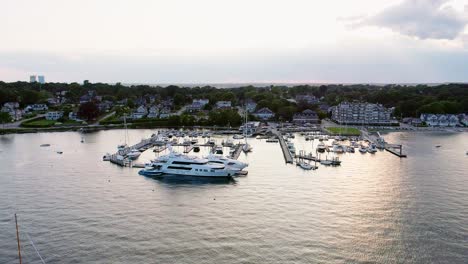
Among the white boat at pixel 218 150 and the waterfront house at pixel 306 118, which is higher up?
the waterfront house at pixel 306 118

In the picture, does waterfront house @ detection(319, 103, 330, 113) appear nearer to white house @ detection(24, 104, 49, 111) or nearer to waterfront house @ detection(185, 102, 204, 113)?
waterfront house @ detection(185, 102, 204, 113)

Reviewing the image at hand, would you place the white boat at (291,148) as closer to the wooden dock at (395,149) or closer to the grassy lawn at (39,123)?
the wooden dock at (395,149)

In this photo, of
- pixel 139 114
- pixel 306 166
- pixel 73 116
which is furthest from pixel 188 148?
pixel 73 116

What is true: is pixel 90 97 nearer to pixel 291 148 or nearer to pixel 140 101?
pixel 140 101

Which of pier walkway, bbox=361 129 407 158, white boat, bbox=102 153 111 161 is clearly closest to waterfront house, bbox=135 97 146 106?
white boat, bbox=102 153 111 161

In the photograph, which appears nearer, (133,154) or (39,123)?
(133,154)

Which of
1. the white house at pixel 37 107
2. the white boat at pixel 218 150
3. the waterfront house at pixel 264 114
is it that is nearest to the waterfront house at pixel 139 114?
the white house at pixel 37 107

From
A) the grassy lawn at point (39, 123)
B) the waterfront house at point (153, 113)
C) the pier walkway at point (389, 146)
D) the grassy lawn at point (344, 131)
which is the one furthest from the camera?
the waterfront house at point (153, 113)

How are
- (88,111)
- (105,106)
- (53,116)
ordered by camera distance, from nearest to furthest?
(88,111), (53,116), (105,106)
